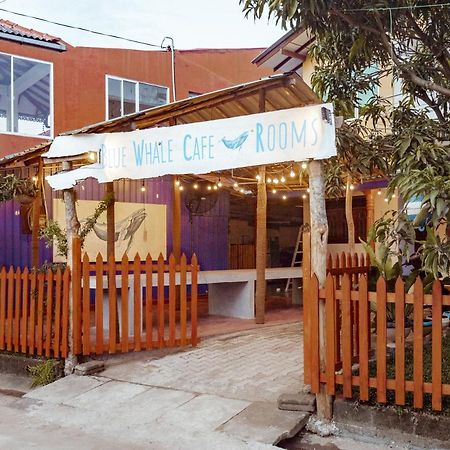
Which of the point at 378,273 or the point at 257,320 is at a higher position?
the point at 378,273

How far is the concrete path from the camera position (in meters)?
4.86

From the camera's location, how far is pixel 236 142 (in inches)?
222

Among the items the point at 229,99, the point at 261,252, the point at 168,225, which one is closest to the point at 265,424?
the point at 229,99

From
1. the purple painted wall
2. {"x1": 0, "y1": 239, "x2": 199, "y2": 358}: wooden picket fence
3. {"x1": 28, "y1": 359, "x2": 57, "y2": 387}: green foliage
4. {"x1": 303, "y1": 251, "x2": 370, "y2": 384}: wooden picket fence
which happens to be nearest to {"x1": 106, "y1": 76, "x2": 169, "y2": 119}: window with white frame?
the purple painted wall

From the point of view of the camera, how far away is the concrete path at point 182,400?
486 cm

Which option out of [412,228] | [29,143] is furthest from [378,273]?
[29,143]

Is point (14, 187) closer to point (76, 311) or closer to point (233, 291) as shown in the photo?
point (76, 311)

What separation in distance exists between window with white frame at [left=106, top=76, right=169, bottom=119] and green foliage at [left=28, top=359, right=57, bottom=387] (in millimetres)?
8772

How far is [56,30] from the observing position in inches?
567

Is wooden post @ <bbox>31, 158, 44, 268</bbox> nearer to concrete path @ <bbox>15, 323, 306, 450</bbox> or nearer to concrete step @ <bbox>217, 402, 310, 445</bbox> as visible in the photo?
concrete path @ <bbox>15, 323, 306, 450</bbox>

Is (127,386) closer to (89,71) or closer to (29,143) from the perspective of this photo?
(29,143)

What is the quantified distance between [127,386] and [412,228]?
3697 mm

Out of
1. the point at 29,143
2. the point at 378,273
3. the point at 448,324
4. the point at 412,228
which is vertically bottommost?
the point at 448,324

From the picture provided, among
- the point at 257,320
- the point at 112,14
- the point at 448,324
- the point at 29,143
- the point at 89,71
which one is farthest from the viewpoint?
the point at 112,14
